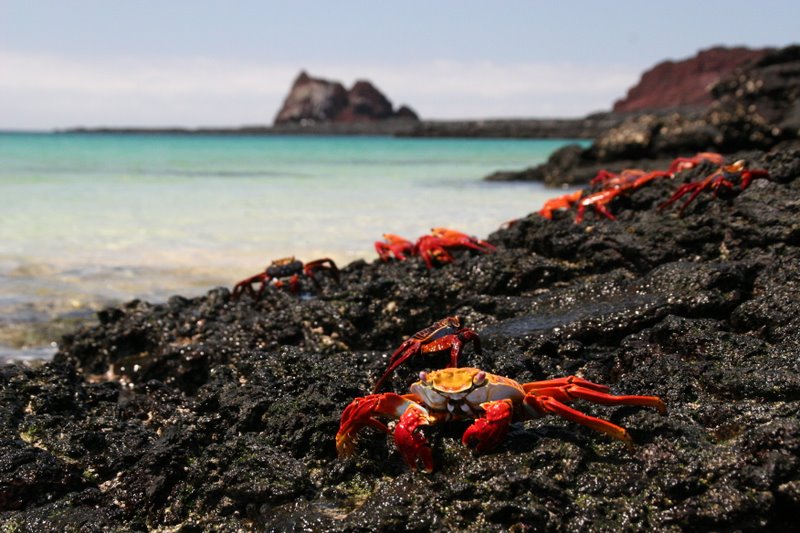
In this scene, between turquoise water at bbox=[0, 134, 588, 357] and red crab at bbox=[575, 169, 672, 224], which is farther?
turquoise water at bbox=[0, 134, 588, 357]

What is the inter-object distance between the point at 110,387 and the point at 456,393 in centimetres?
284

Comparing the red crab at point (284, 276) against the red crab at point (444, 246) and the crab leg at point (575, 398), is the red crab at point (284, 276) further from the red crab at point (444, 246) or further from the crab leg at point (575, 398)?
the crab leg at point (575, 398)

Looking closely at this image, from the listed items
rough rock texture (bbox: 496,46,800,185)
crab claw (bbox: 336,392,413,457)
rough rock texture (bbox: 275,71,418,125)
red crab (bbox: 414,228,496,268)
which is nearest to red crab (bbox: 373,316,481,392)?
crab claw (bbox: 336,392,413,457)

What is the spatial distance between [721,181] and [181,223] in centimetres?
1146

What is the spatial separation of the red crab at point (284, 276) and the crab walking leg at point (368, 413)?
11.2 feet

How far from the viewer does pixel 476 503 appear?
10.2 ft

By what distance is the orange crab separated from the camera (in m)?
3.21

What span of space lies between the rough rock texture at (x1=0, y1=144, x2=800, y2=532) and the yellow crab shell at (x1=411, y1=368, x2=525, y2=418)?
179 millimetres

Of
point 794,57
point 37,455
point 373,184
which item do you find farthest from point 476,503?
point 794,57

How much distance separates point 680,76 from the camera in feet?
415

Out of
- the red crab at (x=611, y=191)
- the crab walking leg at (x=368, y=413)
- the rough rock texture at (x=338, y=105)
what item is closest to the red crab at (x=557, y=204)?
the red crab at (x=611, y=191)

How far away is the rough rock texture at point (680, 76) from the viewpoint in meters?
121

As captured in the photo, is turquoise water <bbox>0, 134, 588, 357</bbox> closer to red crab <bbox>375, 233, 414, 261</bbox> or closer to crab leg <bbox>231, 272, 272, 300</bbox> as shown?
crab leg <bbox>231, 272, 272, 300</bbox>

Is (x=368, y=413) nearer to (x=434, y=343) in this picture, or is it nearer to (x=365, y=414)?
(x=365, y=414)
